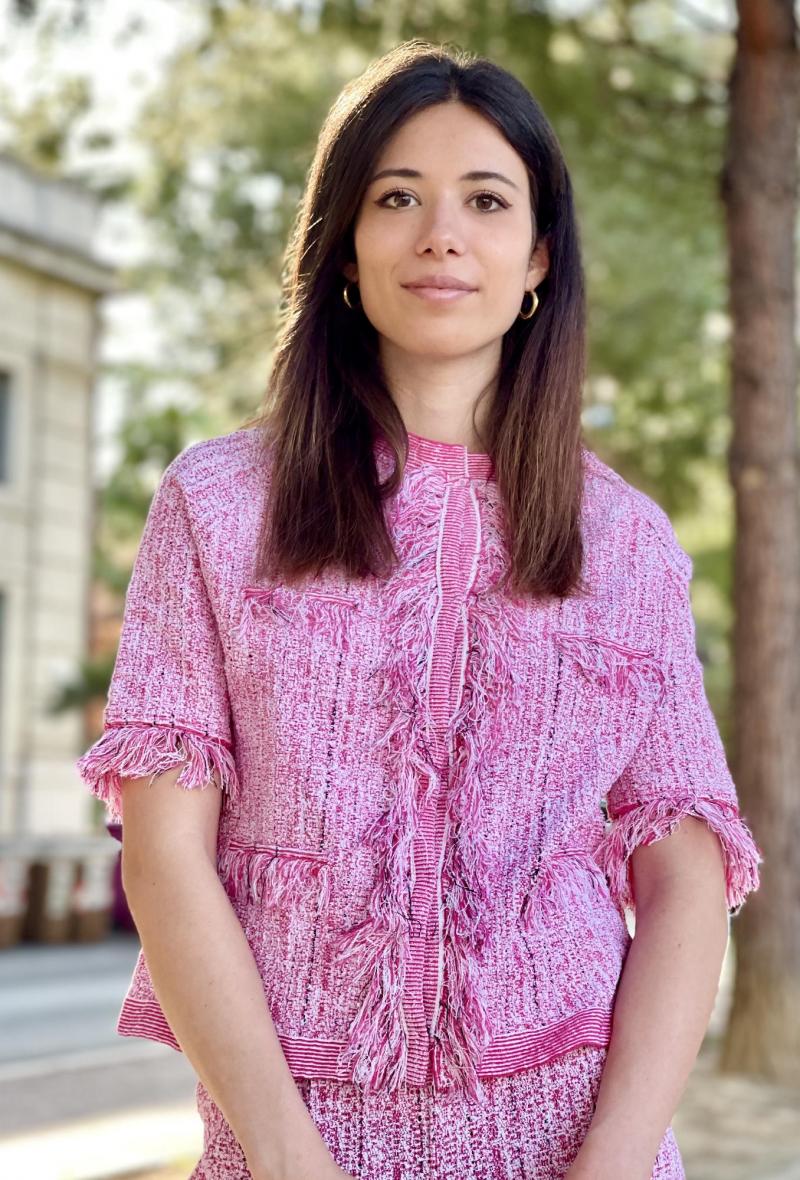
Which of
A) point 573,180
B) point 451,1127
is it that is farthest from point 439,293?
point 573,180

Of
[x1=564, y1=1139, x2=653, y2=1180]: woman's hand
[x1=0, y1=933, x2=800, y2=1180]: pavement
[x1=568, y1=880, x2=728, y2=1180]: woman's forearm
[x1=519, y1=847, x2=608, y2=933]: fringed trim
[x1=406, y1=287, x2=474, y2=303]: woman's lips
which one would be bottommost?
[x1=0, y1=933, x2=800, y2=1180]: pavement

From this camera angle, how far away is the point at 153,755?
5.56 feet

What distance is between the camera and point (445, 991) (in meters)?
1.70

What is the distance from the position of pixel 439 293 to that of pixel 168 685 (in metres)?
0.54

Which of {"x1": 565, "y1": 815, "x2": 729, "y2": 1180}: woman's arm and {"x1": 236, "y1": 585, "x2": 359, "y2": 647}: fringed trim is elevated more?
{"x1": 236, "y1": 585, "x2": 359, "y2": 647}: fringed trim

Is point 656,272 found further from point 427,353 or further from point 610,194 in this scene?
point 427,353

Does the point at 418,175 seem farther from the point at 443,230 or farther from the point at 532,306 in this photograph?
the point at 532,306

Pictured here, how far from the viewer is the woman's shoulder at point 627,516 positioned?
1963mm

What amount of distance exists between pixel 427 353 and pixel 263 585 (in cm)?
35

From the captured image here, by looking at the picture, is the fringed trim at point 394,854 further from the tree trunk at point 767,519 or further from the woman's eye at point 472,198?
the tree trunk at point 767,519

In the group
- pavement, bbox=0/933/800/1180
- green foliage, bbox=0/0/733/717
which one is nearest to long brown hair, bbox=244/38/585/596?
pavement, bbox=0/933/800/1180

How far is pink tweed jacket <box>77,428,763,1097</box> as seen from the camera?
66.7 inches

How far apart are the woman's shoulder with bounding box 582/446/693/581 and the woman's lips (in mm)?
286

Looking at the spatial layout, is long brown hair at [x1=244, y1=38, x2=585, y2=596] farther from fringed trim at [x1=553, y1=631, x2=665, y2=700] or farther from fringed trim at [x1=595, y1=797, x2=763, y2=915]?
fringed trim at [x1=595, y1=797, x2=763, y2=915]
